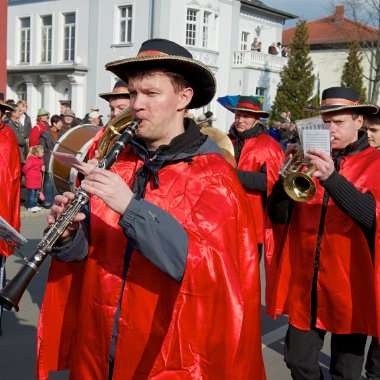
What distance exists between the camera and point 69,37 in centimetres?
3138

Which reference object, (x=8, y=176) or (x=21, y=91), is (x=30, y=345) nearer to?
(x=8, y=176)

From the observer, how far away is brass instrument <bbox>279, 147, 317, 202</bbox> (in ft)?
11.3

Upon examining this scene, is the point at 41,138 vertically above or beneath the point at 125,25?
beneath

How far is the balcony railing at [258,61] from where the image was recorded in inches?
1265

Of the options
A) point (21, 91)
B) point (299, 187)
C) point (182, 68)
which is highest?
point (21, 91)

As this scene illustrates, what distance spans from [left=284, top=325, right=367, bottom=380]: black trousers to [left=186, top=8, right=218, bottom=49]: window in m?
27.0

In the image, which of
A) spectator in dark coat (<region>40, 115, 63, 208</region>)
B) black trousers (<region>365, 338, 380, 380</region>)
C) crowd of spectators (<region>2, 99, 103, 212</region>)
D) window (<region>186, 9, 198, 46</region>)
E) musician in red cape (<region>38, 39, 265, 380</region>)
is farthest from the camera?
Answer: window (<region>186, 9, 198, 46</region>)

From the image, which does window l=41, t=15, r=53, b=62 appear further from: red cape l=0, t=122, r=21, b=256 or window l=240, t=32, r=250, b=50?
red cape l=0, t=122, r=21, b=256

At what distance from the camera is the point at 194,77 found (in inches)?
100

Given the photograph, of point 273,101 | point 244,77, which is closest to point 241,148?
point 244,77

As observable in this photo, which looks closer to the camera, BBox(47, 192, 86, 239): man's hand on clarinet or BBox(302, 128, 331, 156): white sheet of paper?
BBox(47, 192, 86, 239): man's hand on clarinet

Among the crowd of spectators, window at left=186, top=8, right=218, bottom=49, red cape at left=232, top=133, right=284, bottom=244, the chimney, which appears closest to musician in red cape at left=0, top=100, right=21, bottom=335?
red cape at left=232, top=133, right=284, bottom=244

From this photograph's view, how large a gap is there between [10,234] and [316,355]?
6.80ft

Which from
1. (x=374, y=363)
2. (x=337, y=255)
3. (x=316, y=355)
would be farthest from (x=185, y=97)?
(x=374, y=363)
